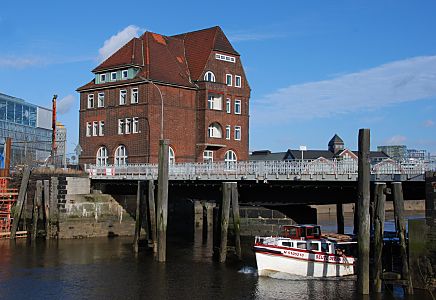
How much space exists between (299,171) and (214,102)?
112 feet

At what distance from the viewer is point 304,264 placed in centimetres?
3319

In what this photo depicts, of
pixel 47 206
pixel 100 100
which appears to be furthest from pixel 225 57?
pixel 47 206

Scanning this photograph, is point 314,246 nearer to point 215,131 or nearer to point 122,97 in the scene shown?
point 215,131

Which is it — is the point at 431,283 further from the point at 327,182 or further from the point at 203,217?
the point at 203,217

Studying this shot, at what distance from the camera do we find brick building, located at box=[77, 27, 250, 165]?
2606 inches

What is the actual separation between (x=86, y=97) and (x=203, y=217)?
68.4 feet

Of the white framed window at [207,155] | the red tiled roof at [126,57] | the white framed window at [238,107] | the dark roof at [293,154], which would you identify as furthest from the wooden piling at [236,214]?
the dark roof at [293,154]

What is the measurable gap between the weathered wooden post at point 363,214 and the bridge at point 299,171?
673cm

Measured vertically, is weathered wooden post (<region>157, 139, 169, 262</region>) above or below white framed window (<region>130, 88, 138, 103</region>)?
below

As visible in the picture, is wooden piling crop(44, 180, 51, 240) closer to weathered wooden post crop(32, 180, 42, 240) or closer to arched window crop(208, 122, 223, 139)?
weathered wooden post crop(32, 180, 42, 240)

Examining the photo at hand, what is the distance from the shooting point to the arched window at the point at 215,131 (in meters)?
70.7

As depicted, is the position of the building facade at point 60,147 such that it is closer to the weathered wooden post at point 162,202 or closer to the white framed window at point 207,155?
the white framed window at point 207,155

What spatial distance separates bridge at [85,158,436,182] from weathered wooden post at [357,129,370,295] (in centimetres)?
673

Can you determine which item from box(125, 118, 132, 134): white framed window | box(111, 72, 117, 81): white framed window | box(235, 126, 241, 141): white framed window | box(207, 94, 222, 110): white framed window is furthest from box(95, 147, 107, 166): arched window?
box(235, 126, 241, 141): white framed window
